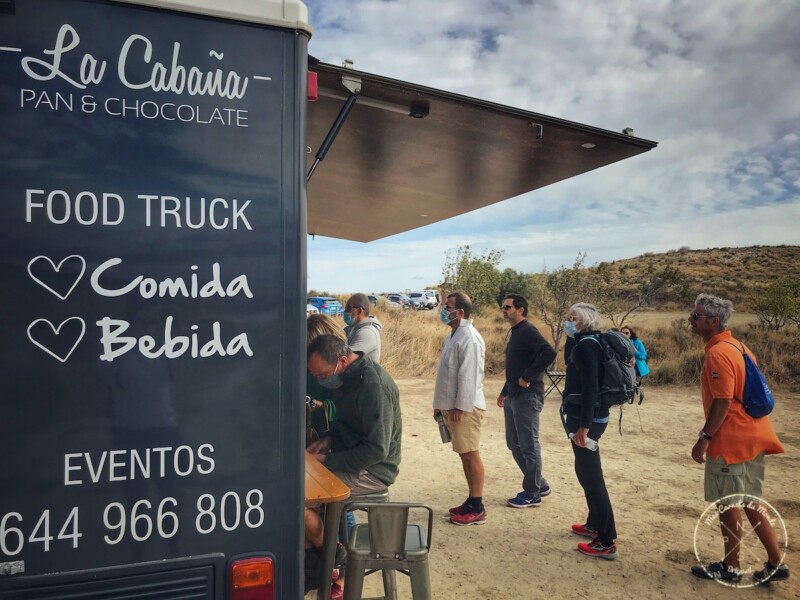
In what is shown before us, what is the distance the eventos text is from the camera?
4.97ft

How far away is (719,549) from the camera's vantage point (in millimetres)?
4555

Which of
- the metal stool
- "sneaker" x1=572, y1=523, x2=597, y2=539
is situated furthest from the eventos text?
"sneaker" x1=572, y1=523, x2=597, y2=539

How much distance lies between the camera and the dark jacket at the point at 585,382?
4125 millimetres

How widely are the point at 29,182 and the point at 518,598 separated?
12.0 feet

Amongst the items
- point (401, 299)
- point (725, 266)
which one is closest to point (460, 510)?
point (401, 299)

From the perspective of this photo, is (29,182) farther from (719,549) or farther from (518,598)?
(719,549)

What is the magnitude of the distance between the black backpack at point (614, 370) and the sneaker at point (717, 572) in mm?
1269

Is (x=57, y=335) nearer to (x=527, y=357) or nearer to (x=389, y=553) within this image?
(x=389, y=553)

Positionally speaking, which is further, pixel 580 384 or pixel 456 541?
pixel 456 541

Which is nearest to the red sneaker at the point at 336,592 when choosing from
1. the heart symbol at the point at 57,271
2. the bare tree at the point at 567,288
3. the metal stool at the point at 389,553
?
the metal stool at the point at 389,553

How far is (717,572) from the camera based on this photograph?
159 inches

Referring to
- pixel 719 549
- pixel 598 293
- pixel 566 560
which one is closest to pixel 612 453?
pixel 719 549

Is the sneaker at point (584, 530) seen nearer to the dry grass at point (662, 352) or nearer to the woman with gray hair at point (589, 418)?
the woman with gray hair at point (589, 418)

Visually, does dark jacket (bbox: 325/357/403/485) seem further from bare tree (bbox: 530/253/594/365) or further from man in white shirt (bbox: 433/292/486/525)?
bare tree (bbox: 530/253/594/365)
